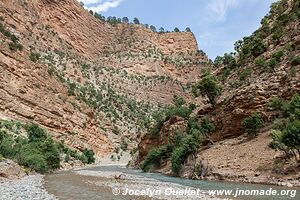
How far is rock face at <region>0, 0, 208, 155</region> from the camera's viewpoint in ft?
231

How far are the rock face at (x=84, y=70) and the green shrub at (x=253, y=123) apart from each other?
36.7 m

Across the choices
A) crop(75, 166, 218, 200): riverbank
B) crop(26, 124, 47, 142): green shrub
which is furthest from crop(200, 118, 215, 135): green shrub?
crop(26, 124, 47, 142): green shrub

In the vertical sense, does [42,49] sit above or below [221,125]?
above

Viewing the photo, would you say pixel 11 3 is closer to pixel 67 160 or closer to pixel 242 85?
pixel 67 160

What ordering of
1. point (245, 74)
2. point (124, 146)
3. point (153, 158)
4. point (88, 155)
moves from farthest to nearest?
point (124, 146), point (88, 155), point (153, 158), point (245, 74)

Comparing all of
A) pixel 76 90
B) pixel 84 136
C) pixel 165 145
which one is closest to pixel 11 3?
pixel 76 90

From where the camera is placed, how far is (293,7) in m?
54.2

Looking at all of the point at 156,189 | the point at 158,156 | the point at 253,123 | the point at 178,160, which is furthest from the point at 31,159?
the point at 253,123

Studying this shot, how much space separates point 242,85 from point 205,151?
33.1 feet

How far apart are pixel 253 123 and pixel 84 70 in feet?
255

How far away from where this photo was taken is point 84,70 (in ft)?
369

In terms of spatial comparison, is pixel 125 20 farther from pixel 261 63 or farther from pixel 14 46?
pixel 261 63

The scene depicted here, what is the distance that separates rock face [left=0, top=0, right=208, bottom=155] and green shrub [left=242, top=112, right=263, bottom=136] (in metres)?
36.7

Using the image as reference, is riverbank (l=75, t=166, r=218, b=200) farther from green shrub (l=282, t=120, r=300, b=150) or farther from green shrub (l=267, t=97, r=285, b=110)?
green shrub (l=267, t=97, r=285, b=110)
